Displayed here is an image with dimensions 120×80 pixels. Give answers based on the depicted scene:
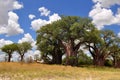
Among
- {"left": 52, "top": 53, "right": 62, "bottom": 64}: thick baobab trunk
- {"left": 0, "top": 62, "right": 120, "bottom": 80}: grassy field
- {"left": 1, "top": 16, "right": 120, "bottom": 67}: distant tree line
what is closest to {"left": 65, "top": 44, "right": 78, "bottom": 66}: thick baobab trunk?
{"left": 1, "top": 16, "right": 120, "bottom": 67}: distant tree line

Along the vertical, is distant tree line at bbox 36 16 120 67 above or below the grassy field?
above

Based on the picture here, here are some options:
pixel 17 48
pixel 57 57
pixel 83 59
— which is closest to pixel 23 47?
pixel 17 48

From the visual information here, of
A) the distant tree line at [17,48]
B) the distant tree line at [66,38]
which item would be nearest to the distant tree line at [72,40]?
the distant tree line at [66,38]

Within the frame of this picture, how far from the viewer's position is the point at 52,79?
27.6 m

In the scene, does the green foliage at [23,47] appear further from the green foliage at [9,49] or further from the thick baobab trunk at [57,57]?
the thick baobab trunk at [57,57]

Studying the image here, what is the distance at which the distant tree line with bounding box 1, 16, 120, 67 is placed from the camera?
232 ft

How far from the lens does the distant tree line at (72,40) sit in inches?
2783

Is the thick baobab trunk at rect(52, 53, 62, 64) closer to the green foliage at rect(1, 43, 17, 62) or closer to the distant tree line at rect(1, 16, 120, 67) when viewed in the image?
the distant tree line at rect(1, 16, 120, 67)

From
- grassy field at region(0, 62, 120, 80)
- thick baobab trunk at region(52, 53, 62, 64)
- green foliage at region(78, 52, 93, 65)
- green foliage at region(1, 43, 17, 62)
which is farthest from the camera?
green foliage at region(1, 43, 17, 62)

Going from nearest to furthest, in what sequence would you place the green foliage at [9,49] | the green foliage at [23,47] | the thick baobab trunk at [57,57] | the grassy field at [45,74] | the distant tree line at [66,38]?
the grassy field at [45,74]
the distant tree line at [66,38]
the thick baobab trunk at [57,57]
the green foliage at [9,49]
the green foliage at [23,47]

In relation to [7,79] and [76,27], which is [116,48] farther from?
[7,79]

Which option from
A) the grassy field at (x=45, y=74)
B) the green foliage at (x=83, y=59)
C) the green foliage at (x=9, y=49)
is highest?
the green foliage at (x=9, y=49)

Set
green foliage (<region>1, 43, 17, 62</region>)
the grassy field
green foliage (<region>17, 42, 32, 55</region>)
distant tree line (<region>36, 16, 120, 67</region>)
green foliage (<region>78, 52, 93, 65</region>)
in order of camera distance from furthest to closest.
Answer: green foliage (<region>17, 42, 32, 55</region>), green foliage (<region>1, 43, 17, 62</region>), green foliage (<region>78, 52, 93, 65</region>), distant tree line (<region>36, 16, 120, 67</region>), the grassy field

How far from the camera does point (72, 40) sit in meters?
72.7
